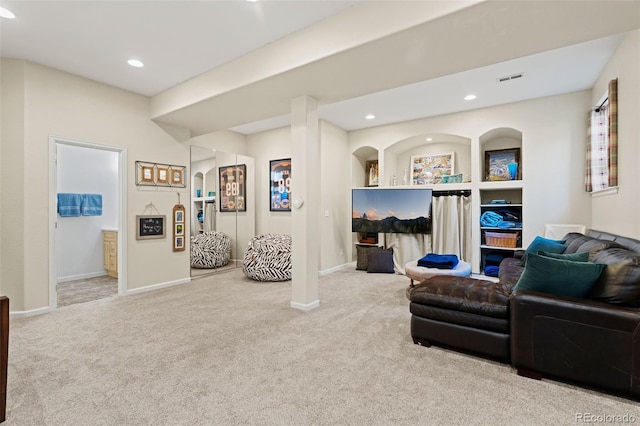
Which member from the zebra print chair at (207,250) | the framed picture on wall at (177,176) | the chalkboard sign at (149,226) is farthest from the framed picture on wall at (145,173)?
the zebra print chair at (207,250)

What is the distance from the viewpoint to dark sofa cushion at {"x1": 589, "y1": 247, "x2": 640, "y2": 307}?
6.17 ft

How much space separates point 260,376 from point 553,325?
78.1 inches

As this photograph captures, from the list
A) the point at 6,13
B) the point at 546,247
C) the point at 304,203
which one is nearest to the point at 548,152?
the point at 546,247

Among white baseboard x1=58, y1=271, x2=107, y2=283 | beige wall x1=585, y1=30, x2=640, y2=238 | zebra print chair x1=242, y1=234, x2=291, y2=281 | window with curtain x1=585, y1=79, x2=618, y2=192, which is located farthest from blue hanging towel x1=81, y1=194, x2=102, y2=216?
A: window with curtain x1=585, y1=79, x2=618, y2=192

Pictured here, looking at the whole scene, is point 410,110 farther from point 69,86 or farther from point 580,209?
point 69,86

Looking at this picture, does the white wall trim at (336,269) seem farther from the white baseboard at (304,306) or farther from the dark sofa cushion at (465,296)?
the dark sofa cushion at (465,296)

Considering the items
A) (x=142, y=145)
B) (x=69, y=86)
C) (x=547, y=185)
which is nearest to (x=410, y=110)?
(x=547, y=185)

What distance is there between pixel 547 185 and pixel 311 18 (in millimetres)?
4196

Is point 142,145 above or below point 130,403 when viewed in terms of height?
above

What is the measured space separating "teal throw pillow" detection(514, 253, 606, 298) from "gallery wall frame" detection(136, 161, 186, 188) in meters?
4.81

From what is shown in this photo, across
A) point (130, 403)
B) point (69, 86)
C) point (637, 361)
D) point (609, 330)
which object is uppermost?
point (69, 86)

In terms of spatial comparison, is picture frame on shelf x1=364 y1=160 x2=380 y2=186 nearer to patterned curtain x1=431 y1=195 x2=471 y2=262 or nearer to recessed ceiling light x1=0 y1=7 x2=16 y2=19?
patterned curtain x1=431 y1=195 x2=471 y2=262

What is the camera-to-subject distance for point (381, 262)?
5695mm

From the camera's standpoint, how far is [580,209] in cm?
443
